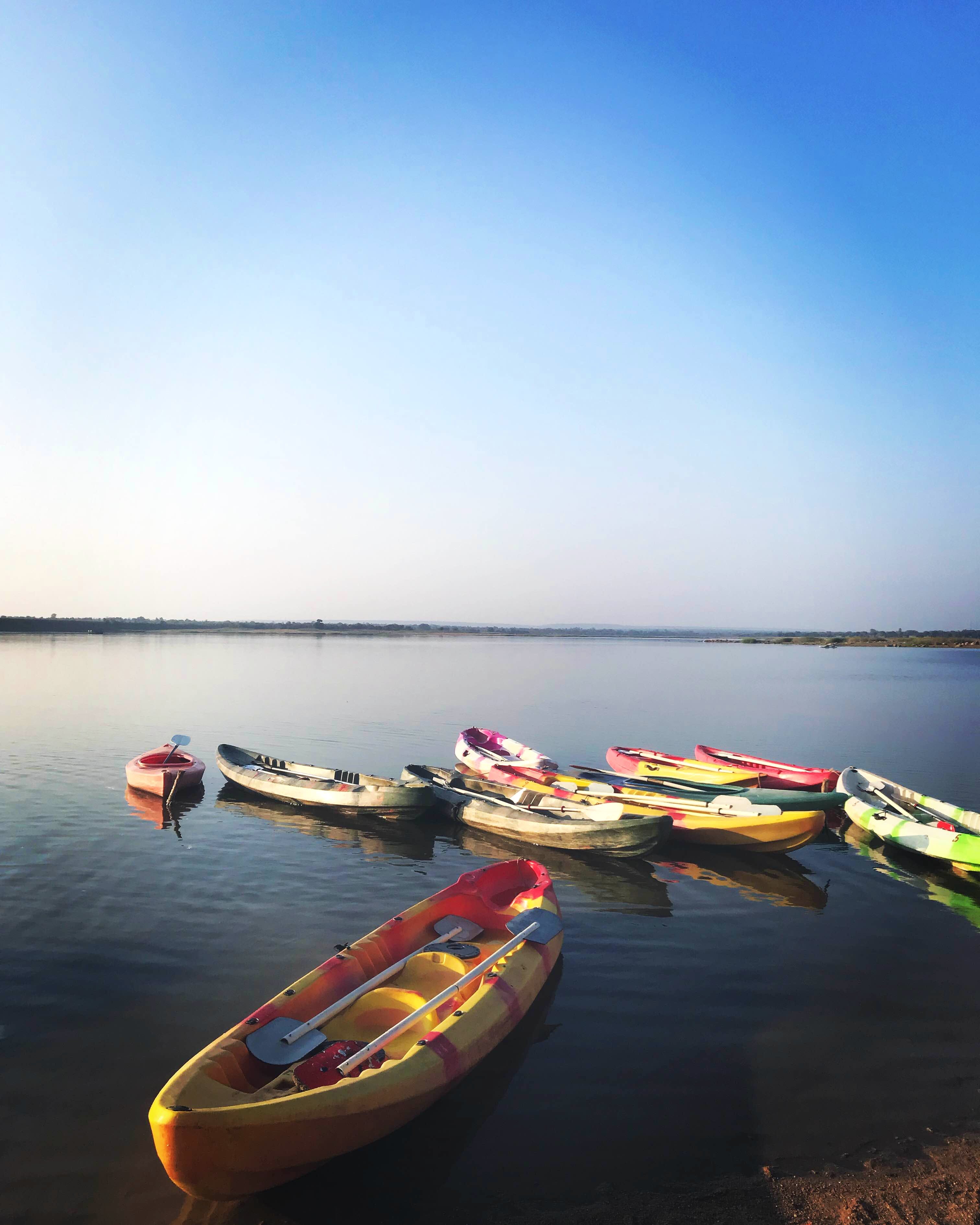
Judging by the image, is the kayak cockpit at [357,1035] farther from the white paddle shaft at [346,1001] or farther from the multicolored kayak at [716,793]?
the multicolored kayak at [716,793]

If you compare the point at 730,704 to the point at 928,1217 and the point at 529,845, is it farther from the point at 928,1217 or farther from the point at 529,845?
the point at 928,1217

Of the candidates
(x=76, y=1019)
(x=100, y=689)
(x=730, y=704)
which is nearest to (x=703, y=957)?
(x=76, y=1019)

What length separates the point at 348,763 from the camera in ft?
85.9

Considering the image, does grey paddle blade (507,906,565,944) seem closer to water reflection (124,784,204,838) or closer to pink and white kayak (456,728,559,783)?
water reflection (124,784,204,838)

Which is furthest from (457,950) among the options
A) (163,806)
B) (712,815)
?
(163,806)

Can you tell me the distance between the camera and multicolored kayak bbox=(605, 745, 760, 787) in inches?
846

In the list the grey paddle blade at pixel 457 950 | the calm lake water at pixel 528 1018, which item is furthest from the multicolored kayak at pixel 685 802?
the grey paddle blade at pixel 457 950

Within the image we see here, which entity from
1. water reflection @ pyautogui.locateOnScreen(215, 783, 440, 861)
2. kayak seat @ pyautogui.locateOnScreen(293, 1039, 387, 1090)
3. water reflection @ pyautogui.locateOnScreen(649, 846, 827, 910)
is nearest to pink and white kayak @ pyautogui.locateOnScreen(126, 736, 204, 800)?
water reflection @ pyautogui.locateOnScreen(215, 783, 440, 861)

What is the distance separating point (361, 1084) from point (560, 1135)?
2.24m

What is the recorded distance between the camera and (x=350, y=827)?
60.8ft

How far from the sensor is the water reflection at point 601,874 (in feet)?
44.1

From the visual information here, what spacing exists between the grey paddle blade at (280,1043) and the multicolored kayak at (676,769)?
606 inches

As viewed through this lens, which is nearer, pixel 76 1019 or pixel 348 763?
pixel 76 1019

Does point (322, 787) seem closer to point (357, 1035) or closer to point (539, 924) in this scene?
point (539, 924)
